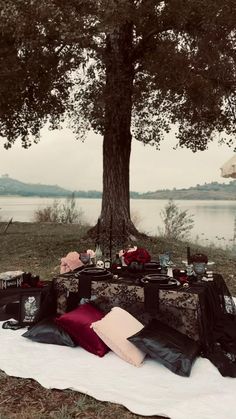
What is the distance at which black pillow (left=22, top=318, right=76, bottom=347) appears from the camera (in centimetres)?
506

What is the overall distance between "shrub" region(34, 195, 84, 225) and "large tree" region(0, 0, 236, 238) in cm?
689

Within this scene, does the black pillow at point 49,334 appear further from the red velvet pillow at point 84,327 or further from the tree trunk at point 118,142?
the tree trunk at point 118,142

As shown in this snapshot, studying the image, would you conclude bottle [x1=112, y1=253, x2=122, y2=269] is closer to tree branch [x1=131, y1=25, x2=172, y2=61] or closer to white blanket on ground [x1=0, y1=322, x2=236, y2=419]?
white blanket on ground [x1=0, y1=322, x2=236, y2=419]

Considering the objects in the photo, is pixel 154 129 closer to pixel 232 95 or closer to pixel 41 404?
pixel 232 95

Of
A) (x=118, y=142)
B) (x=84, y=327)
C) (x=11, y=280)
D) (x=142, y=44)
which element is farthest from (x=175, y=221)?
(x=84, y=327)

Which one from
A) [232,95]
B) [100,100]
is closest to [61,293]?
[100,100]

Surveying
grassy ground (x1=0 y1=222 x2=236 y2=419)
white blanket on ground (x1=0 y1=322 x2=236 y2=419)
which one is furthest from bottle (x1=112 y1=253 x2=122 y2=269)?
grassy ground (x1=0 y1=222 x2=236 y2=419)

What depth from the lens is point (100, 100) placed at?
9.95m

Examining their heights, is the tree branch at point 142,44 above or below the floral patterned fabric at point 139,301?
above

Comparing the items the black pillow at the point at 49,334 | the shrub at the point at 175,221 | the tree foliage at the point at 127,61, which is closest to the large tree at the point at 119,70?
the tree foliage at the point at 127,61

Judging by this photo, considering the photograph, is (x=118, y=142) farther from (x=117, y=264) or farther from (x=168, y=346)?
→ (x=168, y=346)

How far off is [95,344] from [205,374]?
3.62 feet

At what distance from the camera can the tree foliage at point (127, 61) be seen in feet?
29.0

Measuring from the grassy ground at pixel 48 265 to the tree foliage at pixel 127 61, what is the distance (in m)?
2.73
